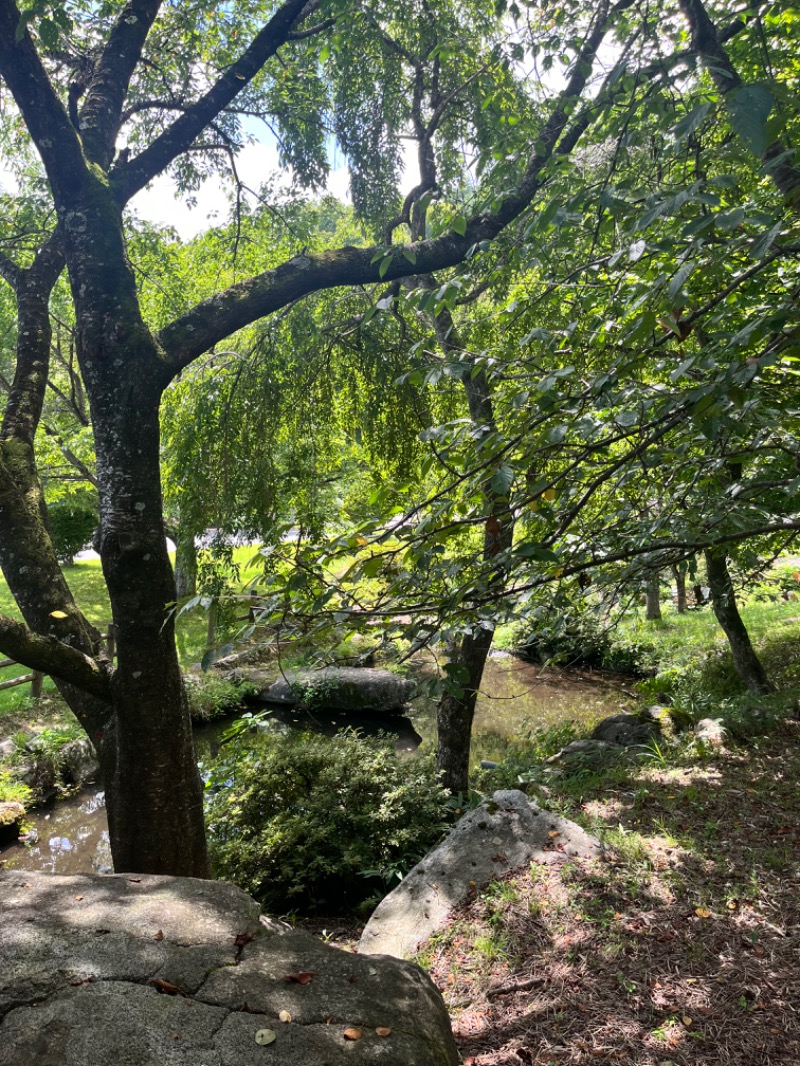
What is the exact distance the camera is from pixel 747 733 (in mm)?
5883

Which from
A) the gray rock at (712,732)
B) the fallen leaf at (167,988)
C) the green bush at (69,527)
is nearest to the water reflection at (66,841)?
the fallen leaf at (167,988)

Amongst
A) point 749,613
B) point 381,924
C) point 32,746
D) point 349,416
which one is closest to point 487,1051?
point 381,924

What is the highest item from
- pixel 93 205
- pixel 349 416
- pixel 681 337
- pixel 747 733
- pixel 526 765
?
pixel 93 205

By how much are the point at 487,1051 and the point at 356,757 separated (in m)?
3.19

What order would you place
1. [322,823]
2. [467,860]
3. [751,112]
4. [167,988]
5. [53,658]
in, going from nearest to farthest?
1. [751,112]
2. [167,988]
3. [53,658]
4. [467,860]
5. [322,823]

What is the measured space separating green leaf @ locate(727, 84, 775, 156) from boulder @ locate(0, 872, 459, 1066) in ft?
7.93

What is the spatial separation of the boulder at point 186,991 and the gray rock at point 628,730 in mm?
5863

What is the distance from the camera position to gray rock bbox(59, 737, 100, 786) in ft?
27.0

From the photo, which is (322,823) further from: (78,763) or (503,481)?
(78,763)

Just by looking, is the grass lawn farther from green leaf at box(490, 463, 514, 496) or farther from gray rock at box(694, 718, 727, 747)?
green leaf at box(490, 463, 514, 496)

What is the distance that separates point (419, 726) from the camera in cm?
1084

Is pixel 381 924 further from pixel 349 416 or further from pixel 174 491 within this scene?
pixel 349 416

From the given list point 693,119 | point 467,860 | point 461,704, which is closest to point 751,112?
point 693,119

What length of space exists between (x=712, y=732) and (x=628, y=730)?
5.34 feet
